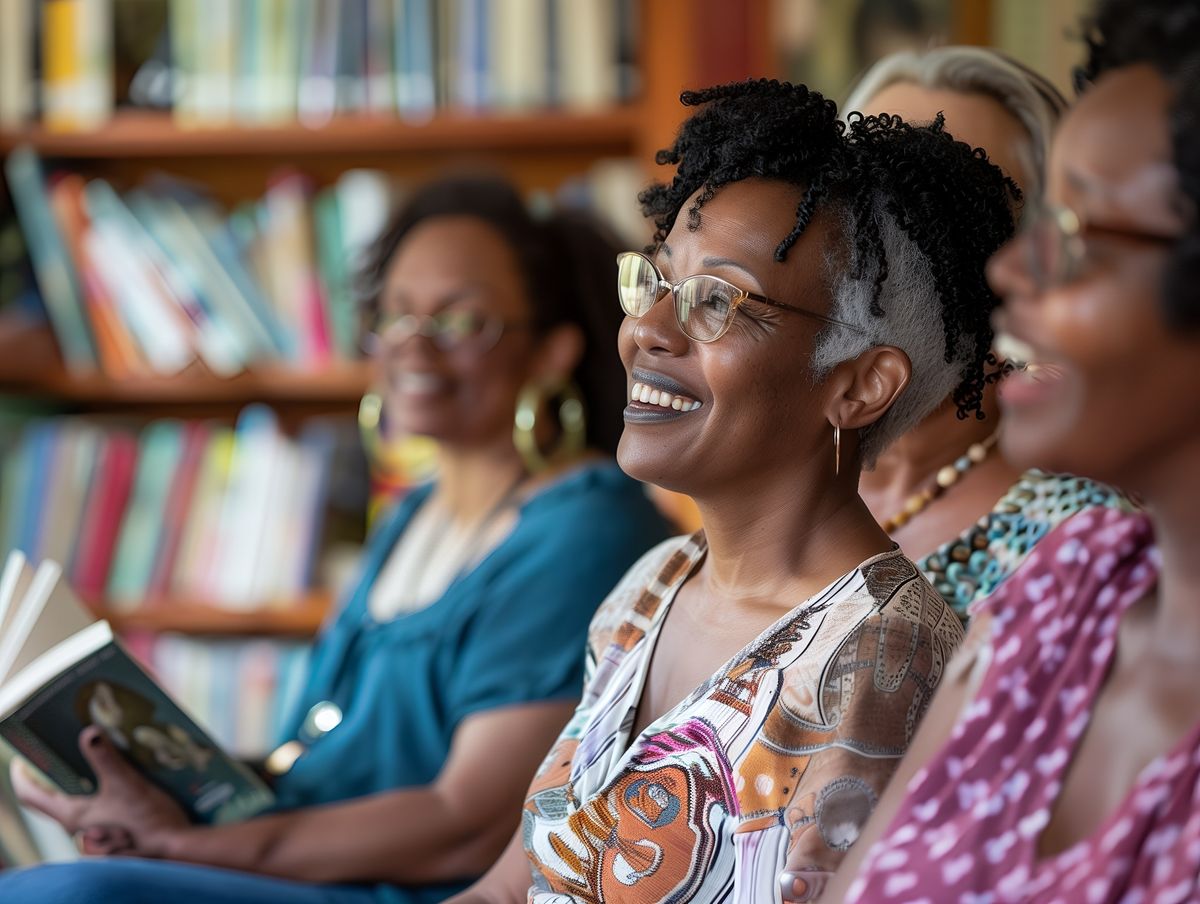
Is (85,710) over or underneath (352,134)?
underneath

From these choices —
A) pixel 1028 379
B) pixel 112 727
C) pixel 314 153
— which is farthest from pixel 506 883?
pixel 314 153

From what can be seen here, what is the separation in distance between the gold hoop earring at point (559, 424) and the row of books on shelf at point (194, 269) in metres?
0.72

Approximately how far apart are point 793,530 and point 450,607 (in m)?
0.75

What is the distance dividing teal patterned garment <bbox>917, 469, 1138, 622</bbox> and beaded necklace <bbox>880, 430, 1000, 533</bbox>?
8cm

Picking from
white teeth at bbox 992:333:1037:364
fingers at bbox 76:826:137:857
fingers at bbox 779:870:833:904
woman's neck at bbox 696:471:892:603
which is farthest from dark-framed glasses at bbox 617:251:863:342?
fingers at bbox 76:826:137:857

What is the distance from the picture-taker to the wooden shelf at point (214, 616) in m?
2.70

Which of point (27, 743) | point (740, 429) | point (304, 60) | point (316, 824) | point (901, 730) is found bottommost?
point (316, 824)

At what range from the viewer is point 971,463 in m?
1.46

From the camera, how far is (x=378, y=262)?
2203 mm

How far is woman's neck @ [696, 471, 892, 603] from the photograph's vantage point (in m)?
1.17

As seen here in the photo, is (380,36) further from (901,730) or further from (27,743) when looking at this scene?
(901,730)

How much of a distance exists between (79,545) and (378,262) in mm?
948

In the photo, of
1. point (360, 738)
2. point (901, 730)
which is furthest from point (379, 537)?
point (901, 730)

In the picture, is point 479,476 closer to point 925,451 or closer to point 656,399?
point 925,451
